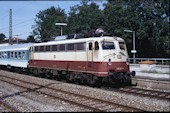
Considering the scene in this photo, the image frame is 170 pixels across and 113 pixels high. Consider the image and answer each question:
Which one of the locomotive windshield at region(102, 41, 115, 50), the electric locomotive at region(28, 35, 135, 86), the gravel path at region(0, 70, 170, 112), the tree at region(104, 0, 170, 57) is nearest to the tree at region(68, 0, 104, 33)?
the tree at region(104, 0, 170, 57)

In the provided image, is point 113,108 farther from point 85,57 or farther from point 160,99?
point 85,57

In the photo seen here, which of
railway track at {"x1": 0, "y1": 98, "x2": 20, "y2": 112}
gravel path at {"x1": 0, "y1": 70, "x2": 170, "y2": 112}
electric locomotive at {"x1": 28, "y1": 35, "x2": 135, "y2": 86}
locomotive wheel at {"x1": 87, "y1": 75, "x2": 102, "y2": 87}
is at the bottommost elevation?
railway track at {"x1": 0, "y1": 98, "x2": 20, "y2": 112}

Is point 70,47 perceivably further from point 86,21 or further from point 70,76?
point 86,21

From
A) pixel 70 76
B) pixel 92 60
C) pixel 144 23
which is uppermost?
pixel 144 23

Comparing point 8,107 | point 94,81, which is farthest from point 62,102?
point 94,81

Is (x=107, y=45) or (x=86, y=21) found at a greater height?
(x=86, y=21)

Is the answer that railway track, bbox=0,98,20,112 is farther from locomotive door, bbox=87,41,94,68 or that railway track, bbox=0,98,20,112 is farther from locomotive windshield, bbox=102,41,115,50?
locomotive windshield, bbox=102,41,115,50

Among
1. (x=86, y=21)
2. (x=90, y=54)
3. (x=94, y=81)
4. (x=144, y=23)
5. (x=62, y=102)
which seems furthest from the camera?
(x=86, y=21)

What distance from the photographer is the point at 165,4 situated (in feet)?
199

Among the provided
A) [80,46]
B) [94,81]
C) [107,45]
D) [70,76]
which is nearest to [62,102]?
[94,81]

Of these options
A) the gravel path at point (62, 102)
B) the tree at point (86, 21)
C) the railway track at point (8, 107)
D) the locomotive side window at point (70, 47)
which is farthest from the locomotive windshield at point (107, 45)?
the tree at point (86, 21)

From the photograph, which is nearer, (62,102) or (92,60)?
(62,102)

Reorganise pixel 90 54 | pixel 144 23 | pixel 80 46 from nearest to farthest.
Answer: pixel 90 54 → pixel 80 46 → pixel 144 23

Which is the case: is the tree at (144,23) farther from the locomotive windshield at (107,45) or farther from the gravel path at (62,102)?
the gravel path at (62,102)
